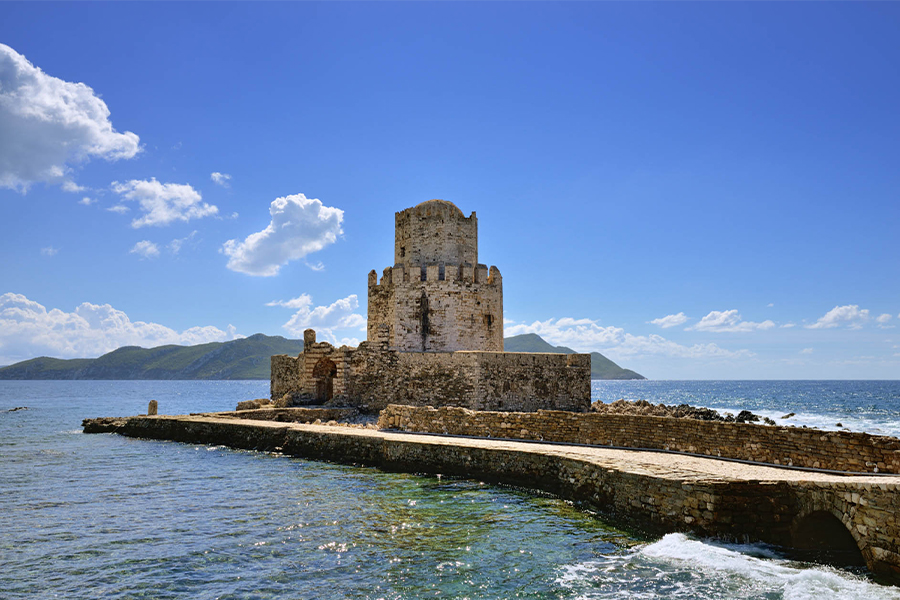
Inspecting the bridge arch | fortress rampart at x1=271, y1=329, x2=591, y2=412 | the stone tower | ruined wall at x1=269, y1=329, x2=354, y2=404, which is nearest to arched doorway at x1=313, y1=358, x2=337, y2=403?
ruined wall at x1=269, y1=329, x2=354, y2=404

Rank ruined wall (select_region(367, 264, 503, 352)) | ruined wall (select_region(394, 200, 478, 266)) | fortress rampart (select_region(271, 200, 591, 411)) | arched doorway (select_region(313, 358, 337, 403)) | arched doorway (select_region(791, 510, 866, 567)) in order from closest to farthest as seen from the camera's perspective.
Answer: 1. arched doorway (select_region(791, 510, 866, 567))
2. fortress rampart (select_region(271, 200, 591, 411))
3. ruined wall (select_region(367, 264, 503, 352))
4. ruined wall (select_region(394, 200, 478, 266))
5. arched doorway (select_region(313, 358, 337, 403))

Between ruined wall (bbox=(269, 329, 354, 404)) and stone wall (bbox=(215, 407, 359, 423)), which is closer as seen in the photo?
stone wall (bbox=(215, 407, 359, 423))

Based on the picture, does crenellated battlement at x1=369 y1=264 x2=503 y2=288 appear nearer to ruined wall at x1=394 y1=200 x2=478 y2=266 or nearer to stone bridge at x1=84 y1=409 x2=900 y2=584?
ruined wall at x1=394 y1=200 x2=478 y2=266

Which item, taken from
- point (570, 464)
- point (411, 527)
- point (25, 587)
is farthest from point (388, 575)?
point (570, 464)

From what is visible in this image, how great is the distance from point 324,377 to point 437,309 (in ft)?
22.4

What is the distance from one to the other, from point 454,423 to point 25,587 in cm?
1238

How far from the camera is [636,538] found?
10531 millimetres

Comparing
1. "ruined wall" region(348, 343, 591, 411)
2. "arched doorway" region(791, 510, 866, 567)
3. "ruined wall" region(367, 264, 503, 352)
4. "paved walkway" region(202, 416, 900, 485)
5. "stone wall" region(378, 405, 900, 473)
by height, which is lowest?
"arched doorway" region(791, 510, 866, 567)

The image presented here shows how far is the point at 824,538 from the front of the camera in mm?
9781

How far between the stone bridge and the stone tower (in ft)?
27.2

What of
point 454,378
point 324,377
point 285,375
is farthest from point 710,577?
point 285,375

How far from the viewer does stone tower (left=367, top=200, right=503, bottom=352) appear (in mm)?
26766

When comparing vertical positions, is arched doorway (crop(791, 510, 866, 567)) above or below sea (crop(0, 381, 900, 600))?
above

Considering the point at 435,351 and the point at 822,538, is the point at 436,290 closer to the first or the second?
the point at 435,351
